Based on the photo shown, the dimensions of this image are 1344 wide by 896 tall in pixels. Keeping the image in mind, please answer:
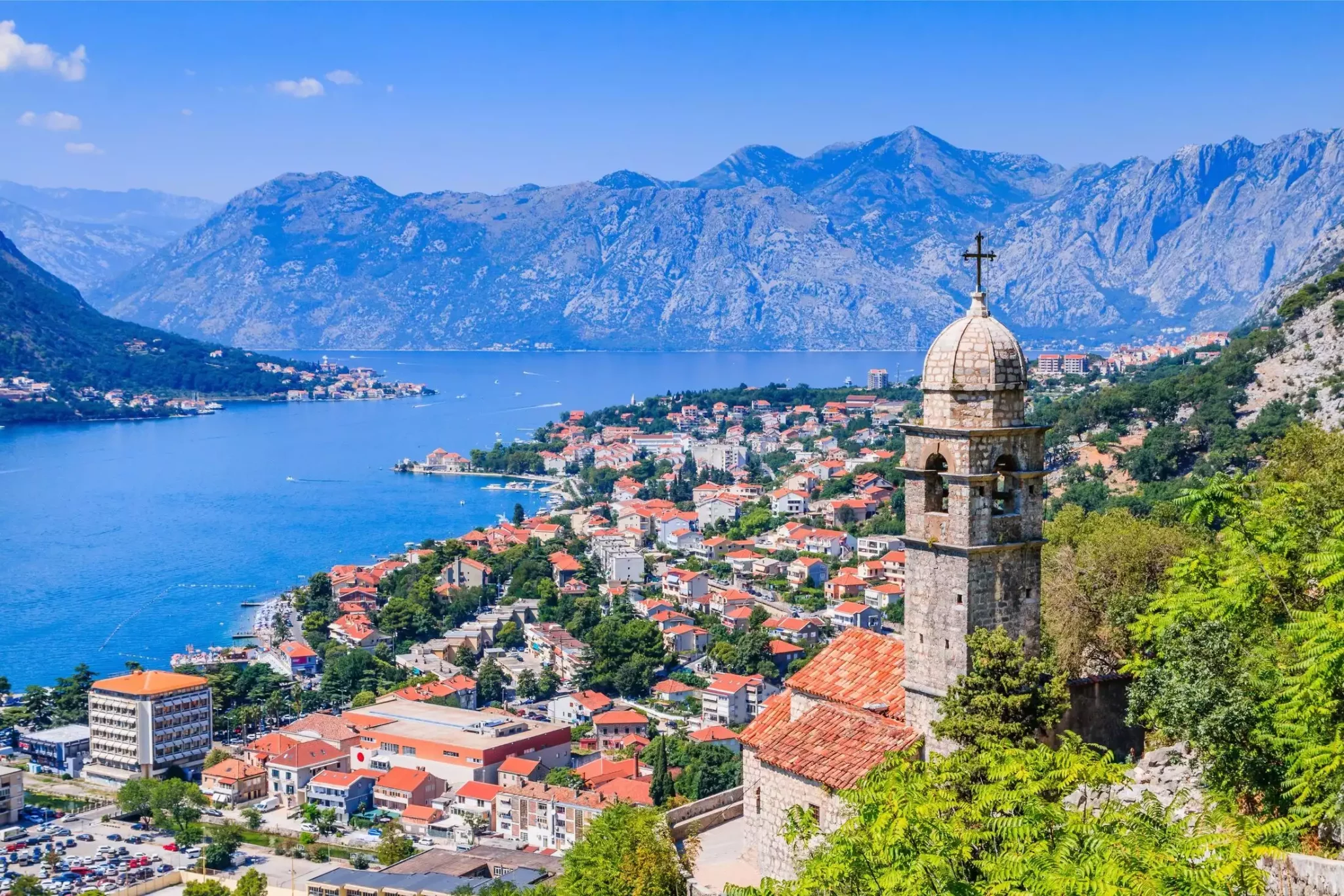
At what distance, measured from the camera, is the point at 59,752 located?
115 feet

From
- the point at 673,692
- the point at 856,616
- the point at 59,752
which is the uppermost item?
the point at 856,616

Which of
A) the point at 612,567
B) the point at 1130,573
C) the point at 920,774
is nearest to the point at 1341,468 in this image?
the point at 1130,573

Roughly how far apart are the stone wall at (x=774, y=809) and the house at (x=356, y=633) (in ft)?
116

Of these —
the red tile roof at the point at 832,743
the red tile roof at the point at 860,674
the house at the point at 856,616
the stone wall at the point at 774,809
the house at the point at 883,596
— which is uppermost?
the red tile roof at the point at 860,674

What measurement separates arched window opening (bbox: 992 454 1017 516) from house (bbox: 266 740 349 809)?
85.1 ft

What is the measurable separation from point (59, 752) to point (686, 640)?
17.7 metres

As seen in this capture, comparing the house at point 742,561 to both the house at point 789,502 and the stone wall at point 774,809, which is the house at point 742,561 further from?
the stone wall at point 774,809

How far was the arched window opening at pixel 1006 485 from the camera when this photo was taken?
8961mm

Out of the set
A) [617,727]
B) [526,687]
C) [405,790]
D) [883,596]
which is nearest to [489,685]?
[526,687]

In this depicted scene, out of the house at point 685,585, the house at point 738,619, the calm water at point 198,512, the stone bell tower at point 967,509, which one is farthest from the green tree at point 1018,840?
the house at point 685,585

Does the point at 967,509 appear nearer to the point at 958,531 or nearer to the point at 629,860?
the point at 958,531

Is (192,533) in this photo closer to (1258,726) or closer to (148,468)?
(148,468)

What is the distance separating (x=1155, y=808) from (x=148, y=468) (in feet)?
302

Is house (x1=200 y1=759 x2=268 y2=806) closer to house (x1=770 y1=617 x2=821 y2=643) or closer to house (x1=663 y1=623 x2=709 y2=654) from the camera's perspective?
house (x1=663 y1=623 x2=709 y2=654)
